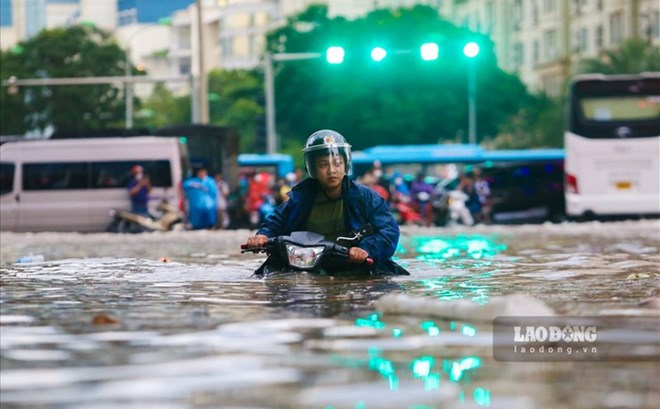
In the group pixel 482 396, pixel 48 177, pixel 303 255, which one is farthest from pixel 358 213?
pixel 48 177

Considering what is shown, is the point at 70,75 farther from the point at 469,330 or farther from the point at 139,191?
the point at 469,330

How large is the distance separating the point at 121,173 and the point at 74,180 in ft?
3.30

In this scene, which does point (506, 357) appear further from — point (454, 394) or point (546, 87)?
point (546, 87)

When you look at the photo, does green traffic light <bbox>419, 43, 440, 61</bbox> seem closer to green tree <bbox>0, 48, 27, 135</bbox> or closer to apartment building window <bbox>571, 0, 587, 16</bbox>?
green tree <bbox>0, 48, 27, 135</bbox>

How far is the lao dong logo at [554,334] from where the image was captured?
7578 mm

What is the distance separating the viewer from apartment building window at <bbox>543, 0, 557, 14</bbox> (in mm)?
102012

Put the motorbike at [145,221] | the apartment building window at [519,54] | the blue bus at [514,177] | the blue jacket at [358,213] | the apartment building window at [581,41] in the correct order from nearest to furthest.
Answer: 1. the blue jacket at [358,213]
2. the motorbike at [145,221]
3. the blue bus at [514,177]
4. the apartment building window at [581,41]
5. the apartment building window at [519,54]

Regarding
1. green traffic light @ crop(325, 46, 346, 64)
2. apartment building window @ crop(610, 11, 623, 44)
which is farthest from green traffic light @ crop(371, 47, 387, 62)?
apartment building window @ crop(610, 11, 623, 44)

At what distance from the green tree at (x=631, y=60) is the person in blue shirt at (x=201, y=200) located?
3904 cm

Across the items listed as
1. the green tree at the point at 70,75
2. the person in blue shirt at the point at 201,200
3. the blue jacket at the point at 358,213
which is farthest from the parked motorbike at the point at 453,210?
the green tree at the point at 70,75

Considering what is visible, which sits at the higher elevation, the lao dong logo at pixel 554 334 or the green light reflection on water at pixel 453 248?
the lao dong logo at pixel 554 334

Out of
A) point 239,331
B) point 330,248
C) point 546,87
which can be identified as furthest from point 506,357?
point 546,87

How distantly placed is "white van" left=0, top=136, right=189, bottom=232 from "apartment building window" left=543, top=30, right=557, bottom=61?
6710 centimetres

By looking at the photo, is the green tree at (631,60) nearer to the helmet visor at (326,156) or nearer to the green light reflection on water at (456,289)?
the green light reflection on water at (456,289)
